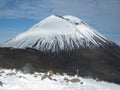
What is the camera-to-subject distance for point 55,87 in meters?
17.5

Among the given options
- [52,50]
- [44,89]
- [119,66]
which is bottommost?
[44,89]

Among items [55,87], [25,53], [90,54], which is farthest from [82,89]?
[90,54]

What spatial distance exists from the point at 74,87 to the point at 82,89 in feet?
2.06

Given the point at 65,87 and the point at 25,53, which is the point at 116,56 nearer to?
the point at 25,53

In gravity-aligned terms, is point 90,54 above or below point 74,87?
above

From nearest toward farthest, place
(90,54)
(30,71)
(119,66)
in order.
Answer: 1. (30,71)
2. (119,66)
3. (90,54)

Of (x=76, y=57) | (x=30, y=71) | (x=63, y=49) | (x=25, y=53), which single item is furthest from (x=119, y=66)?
(x=30, y=71)

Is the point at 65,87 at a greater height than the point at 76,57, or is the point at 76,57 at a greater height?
the point at 76,57

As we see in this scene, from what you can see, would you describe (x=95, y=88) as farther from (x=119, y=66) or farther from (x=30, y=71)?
(x=119, y=66)

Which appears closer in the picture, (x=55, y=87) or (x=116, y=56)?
(x=55, y=87)

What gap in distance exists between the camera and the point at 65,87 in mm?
17797

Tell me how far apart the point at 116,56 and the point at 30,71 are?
168661 millimetres

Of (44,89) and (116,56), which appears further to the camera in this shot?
(116,56)

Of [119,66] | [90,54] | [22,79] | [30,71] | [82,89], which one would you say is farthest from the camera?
[90,54]
